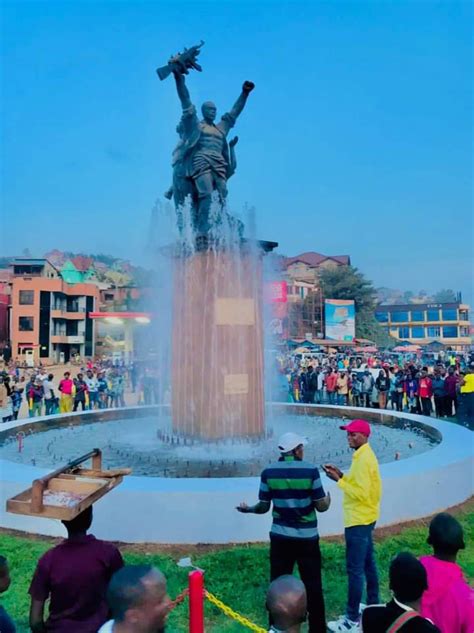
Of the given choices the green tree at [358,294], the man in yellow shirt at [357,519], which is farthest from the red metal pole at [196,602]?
the green tree at [358,294]

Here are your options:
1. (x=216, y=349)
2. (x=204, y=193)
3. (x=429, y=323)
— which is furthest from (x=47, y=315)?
(x=429, y=323)

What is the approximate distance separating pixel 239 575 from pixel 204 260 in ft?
21.0

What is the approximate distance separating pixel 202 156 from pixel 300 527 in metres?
8.82

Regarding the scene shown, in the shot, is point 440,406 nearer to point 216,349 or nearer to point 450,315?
point 216,349

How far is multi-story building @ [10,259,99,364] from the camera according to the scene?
52688mm

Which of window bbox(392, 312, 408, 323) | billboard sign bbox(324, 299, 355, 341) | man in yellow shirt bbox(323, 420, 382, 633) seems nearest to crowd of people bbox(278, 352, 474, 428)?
man in yellow shirt bbox(323, 420, 382, 633)

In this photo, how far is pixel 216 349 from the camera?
9930mm

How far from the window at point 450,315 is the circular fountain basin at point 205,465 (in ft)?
232

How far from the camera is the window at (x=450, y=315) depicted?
77.6 meters

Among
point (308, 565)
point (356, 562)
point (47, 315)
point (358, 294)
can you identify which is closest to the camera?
point (308, 565)

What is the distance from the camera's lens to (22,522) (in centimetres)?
615

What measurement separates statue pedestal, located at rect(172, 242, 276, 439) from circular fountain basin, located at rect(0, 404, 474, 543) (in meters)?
0.44

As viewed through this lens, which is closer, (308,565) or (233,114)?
(308,565)

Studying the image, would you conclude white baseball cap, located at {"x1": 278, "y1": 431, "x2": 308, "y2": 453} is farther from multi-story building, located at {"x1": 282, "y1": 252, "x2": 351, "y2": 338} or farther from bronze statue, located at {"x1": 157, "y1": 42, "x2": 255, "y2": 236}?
multi-story building, located at {"x1": 282, "y1": 252, "x2": 351, "y2": 338}
